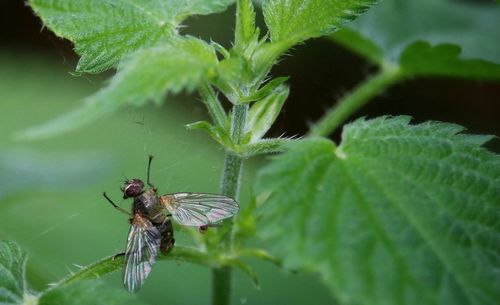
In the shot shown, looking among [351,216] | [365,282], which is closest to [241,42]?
[351,216]

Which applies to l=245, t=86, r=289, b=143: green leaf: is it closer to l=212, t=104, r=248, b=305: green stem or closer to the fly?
l=212, t=104, r=248, b=305: green stem

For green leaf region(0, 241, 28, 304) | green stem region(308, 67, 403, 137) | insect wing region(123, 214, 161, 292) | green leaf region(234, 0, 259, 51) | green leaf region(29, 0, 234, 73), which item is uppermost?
green leaf region(234, 0, 259, 51)

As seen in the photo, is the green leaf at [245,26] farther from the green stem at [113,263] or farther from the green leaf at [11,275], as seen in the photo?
the green leaf at [11,275]

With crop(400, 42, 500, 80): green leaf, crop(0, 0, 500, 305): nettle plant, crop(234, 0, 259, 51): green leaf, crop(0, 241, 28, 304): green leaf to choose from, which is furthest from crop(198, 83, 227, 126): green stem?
crop(400, 42, 500, 80): green leaf

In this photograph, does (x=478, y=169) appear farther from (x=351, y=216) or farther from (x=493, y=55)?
(x=493, y=55)

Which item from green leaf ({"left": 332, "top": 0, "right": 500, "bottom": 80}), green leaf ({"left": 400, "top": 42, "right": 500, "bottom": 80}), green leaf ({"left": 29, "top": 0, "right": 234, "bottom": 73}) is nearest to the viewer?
green leaf ({"left": 29, "top": 0, "right": 234, "bottom": 73})

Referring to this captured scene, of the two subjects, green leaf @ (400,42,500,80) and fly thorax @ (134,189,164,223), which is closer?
fly thorax @ (134,189,164,223)

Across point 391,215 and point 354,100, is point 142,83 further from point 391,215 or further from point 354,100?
point 354,100

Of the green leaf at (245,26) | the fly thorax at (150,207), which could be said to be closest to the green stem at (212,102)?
the green leaf at (245,26)
